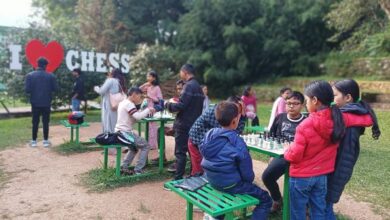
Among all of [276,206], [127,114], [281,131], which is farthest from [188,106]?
[276,206]

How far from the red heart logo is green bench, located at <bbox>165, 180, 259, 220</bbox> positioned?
351 inches

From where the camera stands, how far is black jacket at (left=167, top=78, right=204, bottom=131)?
477 centimetres

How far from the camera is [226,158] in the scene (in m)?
3.00

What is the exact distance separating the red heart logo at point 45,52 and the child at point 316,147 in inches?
376

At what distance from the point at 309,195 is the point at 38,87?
6.03 meters

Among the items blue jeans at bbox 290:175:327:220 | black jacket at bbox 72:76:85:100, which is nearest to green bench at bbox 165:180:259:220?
blue jeans at bbox 290:175:327:220

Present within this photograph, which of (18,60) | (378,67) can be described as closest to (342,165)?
(18,60)

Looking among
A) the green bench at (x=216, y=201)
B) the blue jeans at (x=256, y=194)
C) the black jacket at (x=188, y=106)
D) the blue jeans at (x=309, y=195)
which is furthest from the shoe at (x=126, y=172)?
the blue jeans at (x=309, y=195)

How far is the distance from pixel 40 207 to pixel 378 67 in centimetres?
1600

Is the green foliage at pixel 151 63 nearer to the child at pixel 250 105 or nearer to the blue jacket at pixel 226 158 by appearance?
the child at pixel 250 105

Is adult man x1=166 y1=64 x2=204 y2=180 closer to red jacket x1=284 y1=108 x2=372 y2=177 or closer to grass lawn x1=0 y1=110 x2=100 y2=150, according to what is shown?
red jacket x1=284 y1=108 x2=372 y2=177

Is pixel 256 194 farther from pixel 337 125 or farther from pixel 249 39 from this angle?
pixel 249 39

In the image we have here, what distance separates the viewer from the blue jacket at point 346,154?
3004mm

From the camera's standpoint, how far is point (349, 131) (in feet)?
9.86
